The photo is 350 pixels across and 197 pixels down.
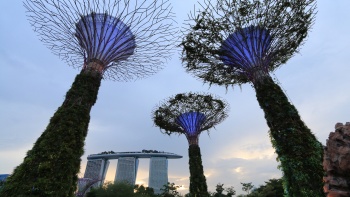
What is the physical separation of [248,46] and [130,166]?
339 feet

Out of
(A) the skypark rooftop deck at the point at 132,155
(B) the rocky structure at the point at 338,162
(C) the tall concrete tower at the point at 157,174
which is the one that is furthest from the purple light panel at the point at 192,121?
(A) the skypark rooftop deck at the point at 132,155

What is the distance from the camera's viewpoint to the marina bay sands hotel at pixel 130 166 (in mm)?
102338

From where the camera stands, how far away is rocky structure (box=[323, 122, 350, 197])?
400 cm

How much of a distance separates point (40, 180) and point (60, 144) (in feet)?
3.01

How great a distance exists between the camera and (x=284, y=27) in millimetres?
8680

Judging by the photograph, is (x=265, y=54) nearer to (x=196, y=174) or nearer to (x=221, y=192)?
(x=196, y=174)

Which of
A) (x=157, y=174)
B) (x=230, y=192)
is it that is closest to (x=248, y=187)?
(x=230, y=192)

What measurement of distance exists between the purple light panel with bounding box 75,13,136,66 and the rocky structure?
6831 mm

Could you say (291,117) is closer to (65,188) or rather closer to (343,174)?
(343,174)

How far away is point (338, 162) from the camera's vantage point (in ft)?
13.4

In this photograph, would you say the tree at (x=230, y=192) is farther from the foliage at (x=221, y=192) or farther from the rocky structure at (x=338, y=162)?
the rocky structure at (x=338, y=162)

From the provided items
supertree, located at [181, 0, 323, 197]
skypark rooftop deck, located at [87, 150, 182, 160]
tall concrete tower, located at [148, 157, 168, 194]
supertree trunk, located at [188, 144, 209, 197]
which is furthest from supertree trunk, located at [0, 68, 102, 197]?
skypark rooftop deck, located at [87, 150, 182, 160]

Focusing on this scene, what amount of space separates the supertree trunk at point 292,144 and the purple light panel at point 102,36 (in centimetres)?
541

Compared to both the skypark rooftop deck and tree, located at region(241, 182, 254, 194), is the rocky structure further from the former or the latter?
the skypark rooftop deck
